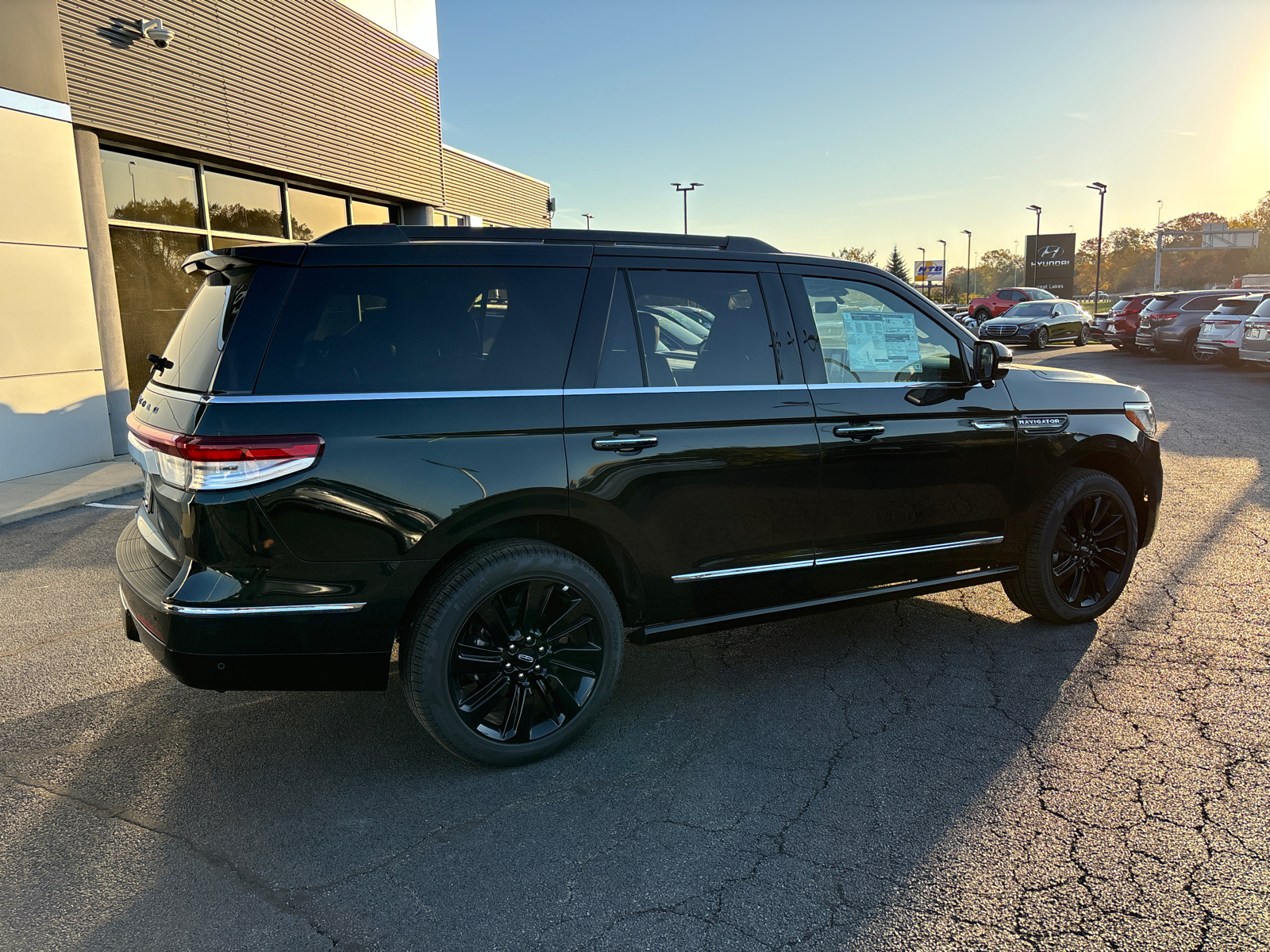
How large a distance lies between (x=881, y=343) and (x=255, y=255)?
266 cm

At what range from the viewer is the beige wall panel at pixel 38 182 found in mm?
8984

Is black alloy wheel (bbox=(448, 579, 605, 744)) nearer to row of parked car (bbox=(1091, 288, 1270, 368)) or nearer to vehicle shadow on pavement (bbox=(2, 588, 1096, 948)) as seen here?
vehicle shadow on pavement (bbox=(2, 588, 1096, 948))

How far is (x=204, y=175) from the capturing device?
39.8 ft

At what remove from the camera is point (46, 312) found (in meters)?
9.45

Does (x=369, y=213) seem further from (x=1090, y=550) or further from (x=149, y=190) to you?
(x=1090, y=550)

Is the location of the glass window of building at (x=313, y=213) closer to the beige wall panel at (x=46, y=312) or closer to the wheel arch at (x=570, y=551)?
the beige wall panel at (x=46, y=312)

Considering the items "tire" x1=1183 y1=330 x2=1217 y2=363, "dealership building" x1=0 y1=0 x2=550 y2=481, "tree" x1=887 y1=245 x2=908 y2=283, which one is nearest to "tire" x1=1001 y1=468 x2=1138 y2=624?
"dealership building" x1=0 y1=0 x2=550 y2=481

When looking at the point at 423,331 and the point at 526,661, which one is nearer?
the point at 423,331

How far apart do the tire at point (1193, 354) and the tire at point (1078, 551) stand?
1717 centimetres

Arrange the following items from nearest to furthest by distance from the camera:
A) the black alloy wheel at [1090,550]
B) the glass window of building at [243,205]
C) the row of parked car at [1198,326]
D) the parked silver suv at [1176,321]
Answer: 1. the black alloy wheel at [1090,550]
2. the glass window of building at [243,205]
3. the row of parked car at [1198,326]
4. the parked silver suv at [1176,321]

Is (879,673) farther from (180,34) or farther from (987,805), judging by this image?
(180,34)

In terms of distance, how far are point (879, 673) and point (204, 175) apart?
11.9 metres

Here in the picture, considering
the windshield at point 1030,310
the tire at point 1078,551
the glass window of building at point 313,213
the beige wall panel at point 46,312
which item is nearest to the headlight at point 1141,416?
→ the tire at point 1078,551

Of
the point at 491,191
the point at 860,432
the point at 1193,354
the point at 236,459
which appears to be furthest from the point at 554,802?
the point at 1193,354
